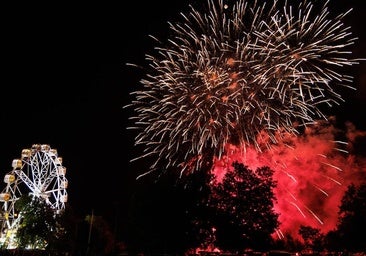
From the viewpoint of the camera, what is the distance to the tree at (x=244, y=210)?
35406 millimetres

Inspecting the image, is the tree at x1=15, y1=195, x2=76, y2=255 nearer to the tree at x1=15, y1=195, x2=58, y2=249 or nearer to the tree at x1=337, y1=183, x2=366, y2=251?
the tree at x1=15, y1=195, x2=58, y2=249

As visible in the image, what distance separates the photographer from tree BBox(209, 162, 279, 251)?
35406 mm

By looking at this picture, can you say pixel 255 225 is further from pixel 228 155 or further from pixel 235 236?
pixel 228 155

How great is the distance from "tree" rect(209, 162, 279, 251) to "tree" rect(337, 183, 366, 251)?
5.11 meters

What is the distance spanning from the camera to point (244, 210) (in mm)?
36031

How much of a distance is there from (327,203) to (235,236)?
18944 millimetres

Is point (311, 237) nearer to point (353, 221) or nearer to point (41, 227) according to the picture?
point (353, 221)

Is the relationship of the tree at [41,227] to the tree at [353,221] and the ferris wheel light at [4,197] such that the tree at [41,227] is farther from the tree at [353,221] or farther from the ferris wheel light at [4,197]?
the tree at [353,221]

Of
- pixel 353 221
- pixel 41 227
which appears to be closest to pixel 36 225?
pixel 41 227

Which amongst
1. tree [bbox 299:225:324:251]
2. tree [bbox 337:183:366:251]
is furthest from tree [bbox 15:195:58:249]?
tree [bbox 337:183:366:251]

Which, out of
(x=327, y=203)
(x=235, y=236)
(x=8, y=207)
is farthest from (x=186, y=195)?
(x=8, y=207)

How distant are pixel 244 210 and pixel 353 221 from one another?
26.5 feet

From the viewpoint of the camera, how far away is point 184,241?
124ft

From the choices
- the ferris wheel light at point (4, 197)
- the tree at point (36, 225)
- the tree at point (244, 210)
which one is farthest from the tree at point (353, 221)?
the ferris wheel light at point (4, 197)
